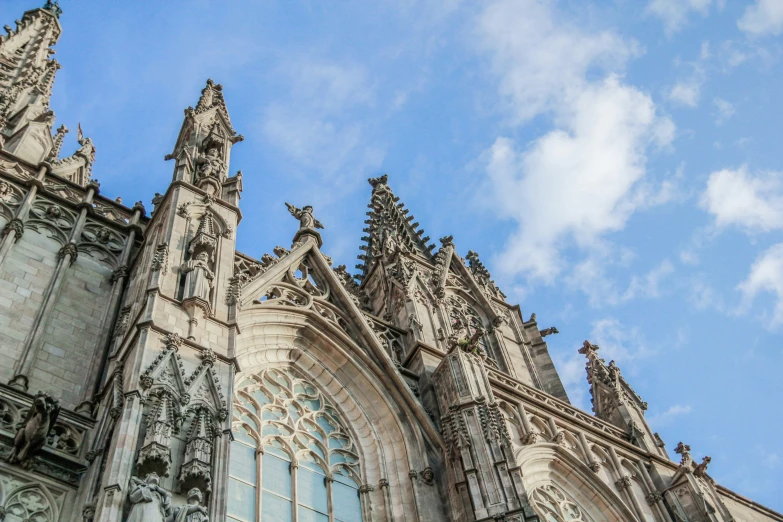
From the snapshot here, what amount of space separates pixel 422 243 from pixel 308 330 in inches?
519

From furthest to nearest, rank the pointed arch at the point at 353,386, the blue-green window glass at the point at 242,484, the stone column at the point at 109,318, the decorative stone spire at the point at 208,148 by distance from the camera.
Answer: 1. the decorative stone spire at the point at 208,148
2. the pointed arch at the point at 353,386
3. the stone column at the point at 109,318
4. the blue-green window glass at the point at 242,484

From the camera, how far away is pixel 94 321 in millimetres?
16219

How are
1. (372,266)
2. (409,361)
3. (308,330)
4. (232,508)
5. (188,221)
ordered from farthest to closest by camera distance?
(372,266) < (409,361) < (308,330) < (188,221) < (232,508)

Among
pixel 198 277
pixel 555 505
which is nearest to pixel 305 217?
pixel 198 277

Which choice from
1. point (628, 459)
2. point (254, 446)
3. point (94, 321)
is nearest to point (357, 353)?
point (254, 446)

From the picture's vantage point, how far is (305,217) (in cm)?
2281

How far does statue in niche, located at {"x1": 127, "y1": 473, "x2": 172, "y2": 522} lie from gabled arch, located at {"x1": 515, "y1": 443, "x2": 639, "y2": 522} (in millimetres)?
10005

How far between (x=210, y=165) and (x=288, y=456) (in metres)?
6.63

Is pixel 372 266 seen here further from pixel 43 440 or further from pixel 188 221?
pixel 43 440

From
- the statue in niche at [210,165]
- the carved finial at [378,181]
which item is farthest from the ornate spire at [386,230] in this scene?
the statue in niche at [210,165]

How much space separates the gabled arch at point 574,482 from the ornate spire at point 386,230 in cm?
858

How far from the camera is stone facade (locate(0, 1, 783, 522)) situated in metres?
12.0

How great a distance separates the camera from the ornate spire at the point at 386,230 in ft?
92.4

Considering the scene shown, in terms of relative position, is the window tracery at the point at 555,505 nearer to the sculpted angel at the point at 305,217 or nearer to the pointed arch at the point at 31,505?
the sculpted angel at the point at 305,217
